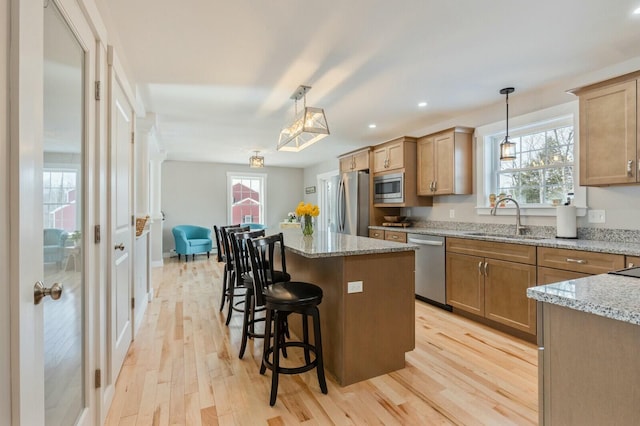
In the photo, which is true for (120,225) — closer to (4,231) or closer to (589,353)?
(4,231)

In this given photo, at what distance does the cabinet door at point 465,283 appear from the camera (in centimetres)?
320

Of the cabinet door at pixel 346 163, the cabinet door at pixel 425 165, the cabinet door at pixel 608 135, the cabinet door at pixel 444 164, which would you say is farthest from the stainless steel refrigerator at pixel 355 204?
the cabinet door at pixel 608 135

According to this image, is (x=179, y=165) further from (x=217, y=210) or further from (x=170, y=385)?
(x=170, y=385)

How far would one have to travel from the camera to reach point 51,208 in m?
1.17

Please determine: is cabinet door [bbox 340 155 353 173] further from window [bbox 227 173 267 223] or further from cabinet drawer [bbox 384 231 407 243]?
window [bbox 227 173 267 223]

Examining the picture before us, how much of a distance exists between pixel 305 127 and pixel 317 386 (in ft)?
7.04

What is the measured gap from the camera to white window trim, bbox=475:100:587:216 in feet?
9.68

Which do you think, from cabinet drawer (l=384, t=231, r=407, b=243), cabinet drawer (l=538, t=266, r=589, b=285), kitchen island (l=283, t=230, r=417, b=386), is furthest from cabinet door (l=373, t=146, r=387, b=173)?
kitchen island (l=283, t=230, r=417, b=386)

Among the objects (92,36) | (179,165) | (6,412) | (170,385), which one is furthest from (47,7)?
(179,165)

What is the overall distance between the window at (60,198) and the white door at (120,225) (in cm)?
52

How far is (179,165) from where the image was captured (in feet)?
25.7

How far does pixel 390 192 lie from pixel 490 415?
328 centimetres

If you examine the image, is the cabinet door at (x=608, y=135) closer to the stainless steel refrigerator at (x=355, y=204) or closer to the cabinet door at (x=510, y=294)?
the cabinet door at (x=510, y=294)

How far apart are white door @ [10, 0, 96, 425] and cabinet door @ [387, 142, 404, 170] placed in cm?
369
